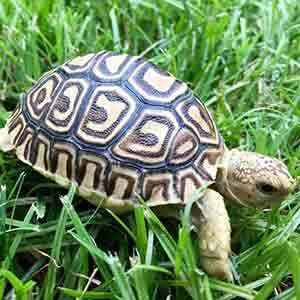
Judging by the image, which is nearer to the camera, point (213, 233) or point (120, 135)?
point (213, 233)

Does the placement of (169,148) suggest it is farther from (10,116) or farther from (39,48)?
(39,48)

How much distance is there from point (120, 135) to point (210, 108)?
688mm

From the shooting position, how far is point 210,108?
7.13ft

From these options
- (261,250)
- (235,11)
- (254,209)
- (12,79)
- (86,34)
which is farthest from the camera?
(235,11)

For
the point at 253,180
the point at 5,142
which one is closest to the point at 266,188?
the point at 253,180

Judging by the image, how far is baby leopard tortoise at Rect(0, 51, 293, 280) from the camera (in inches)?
61.1

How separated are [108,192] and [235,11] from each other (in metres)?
1.38

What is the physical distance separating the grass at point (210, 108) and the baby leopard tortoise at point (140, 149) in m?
0.09

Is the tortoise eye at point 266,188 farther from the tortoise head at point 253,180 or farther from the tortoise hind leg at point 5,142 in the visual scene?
the tortoise hind leg at point 5,142

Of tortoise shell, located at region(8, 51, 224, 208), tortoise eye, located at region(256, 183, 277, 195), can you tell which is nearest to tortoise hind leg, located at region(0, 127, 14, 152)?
tortoise shell, located at region(8, 51, 224, 208)

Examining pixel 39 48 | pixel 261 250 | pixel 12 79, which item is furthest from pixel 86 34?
pixel 261 250

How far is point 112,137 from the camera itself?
1.58 m

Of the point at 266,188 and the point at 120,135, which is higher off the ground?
the point at 120,135

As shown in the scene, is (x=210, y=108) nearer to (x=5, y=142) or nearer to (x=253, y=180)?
(x=253, y=180)
